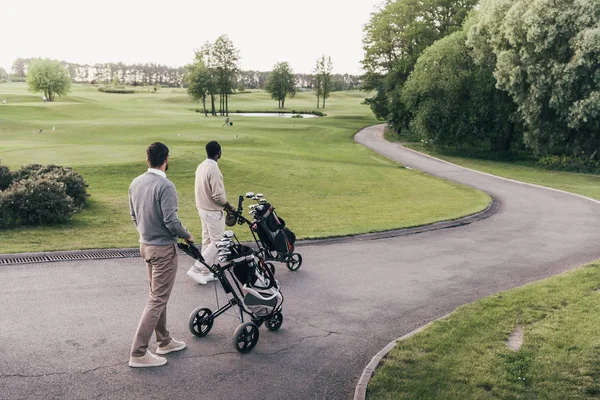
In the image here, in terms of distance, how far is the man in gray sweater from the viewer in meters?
6.19

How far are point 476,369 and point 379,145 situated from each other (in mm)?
45458

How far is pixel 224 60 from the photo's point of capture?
83.4 m

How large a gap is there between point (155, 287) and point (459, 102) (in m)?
42.3

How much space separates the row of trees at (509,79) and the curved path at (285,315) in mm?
23822

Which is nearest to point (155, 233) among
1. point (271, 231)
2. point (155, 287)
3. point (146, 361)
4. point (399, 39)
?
point (155, 287)

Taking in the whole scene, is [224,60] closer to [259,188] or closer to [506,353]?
[259,188]

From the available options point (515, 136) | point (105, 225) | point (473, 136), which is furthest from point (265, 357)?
point (515, 136)

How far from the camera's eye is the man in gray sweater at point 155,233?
6191 millimetres

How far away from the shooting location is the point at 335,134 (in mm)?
57844

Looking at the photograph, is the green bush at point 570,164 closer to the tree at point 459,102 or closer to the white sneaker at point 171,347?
the tree at point 459,102

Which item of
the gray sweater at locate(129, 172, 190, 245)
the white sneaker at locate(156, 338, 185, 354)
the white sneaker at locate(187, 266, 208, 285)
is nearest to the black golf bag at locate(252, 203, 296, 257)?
the white sneaker at locate(187, 266, 208, 285)

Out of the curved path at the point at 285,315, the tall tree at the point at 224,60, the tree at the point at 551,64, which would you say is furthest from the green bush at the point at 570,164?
the tall tree at the point at 224,60

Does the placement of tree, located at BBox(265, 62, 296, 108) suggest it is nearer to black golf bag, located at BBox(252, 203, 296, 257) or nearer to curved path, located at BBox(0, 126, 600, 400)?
curved path, located at BBox(0, 126, 600, 400)

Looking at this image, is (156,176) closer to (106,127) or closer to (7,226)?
(7,226)
